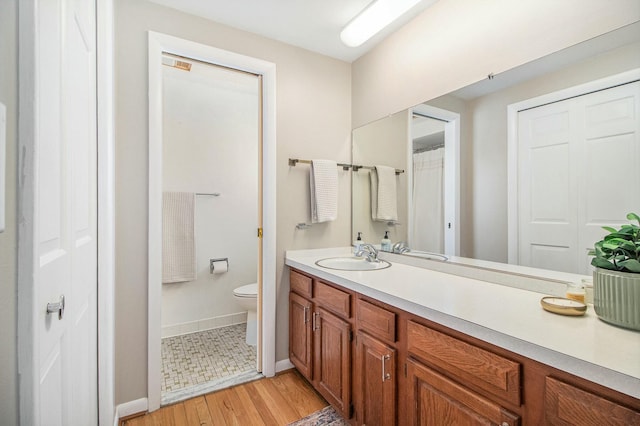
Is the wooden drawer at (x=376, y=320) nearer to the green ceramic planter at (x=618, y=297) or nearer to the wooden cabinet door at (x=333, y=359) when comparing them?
the wooden cabinet door at (x=333, y=359)

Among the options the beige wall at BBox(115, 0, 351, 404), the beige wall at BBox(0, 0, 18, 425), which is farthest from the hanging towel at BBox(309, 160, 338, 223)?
the beige wall at BBox(0, 0, 18, 425)

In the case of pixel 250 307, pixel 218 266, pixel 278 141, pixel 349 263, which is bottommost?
pixel 250 307

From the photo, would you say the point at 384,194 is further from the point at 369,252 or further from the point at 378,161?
the point at 369,252

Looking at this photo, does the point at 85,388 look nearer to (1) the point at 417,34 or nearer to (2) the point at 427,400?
(2) the point at 427,400

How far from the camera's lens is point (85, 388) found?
→ 1.11m

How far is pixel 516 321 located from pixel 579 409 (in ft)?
0.83

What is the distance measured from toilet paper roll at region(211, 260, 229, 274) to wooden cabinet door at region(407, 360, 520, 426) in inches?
85.8

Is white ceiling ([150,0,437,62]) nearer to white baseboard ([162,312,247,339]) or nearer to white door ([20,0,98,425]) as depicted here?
white door ([20,0,98,425])

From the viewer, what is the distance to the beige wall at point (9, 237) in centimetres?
42

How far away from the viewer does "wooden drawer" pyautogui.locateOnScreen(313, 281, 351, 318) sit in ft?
5.08

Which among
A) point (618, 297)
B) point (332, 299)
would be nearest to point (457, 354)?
point (618, 297)

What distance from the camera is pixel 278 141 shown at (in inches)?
84.5

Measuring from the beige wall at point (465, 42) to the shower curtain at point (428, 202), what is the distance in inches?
14.8

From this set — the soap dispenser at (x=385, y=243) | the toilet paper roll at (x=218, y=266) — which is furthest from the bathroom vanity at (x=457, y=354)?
the toilet paper roll at (x=218, y=266)
